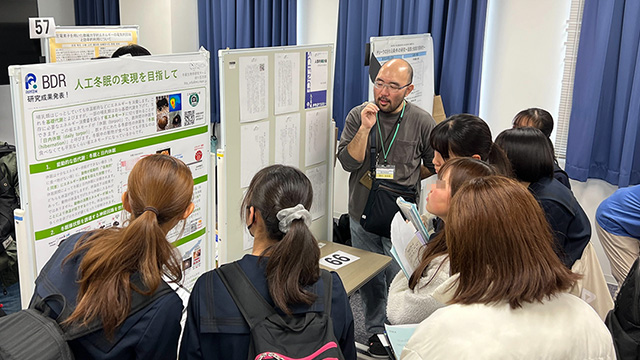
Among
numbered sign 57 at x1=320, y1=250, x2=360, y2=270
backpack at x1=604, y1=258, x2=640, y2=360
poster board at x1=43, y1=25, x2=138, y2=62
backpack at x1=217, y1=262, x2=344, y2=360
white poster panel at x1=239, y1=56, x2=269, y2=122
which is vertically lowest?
numbered sign 57 at x1=320, y1=250, x2=360, y2=270

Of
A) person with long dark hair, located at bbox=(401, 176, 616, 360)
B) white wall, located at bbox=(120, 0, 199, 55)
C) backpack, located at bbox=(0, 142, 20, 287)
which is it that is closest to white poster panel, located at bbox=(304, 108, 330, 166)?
person with long dark hair, located at bbox=(401, 176, 616, 360)

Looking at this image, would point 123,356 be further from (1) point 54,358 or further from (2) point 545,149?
(2) point 545,149

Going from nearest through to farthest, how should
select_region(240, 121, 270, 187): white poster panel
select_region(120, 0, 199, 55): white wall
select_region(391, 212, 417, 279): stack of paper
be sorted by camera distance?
select_region(391, 212, 417, 279): stack of paper
select_region(240, 121, 270, 187): white poster panel
select_region(120, 0, 199, 55): white wall

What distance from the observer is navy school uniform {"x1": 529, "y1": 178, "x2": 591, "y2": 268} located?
201 centimetres

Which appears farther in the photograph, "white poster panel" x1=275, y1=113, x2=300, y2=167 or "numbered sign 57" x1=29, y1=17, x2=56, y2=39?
"numbered sign 57" x1=29, y1=17, x2=56, y2=39

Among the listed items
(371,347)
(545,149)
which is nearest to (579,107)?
(545,149)

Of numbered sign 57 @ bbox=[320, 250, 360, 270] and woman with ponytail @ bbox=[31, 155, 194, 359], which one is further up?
woman with ponytail @ bbox=[31, 155, 194, 359]

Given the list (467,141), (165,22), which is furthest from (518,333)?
(165,22)

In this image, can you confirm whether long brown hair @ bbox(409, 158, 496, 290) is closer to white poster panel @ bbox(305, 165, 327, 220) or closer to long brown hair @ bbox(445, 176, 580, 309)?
long brown hair @ bbox(445, 176, 580, 309)

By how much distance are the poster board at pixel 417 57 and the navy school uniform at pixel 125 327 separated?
8.02 feet

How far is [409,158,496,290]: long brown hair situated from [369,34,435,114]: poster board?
180 cm

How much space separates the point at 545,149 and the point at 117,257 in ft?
5.37

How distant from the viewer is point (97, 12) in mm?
5852

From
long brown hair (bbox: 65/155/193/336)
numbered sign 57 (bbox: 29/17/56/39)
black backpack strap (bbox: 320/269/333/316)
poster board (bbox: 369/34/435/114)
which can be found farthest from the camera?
poster board (bbox: 369/34/435/114)
